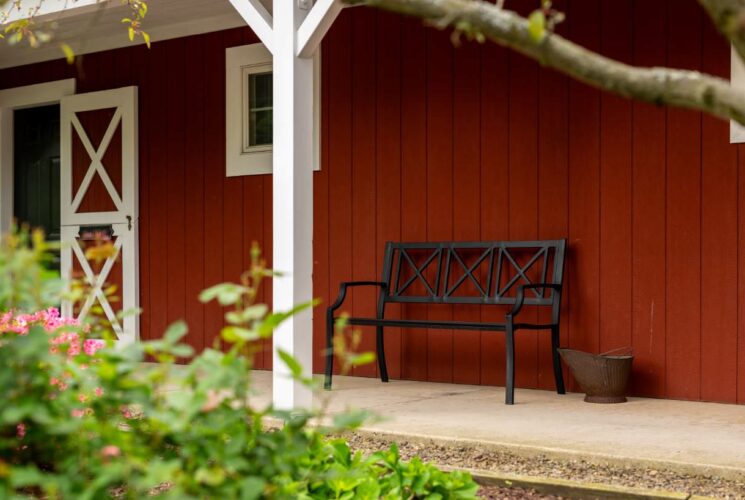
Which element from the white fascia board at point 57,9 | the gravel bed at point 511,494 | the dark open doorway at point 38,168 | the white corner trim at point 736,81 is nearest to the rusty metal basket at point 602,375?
the white corner trim at point 736,81

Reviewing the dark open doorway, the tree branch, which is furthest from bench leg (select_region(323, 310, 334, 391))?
the tree branch

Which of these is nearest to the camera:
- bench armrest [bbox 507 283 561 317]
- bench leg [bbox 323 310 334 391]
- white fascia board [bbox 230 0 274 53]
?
white fascia board [bbox 230 0 274 53]

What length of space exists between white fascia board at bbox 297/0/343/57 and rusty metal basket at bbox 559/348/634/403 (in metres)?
2.15

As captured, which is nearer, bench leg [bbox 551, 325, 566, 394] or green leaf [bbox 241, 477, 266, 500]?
green leaf [bbox 241, 477, 266, 500]

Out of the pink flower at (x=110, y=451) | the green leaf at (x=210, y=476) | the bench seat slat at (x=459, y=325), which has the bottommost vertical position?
the bench seat slat at (x=459, y=325)

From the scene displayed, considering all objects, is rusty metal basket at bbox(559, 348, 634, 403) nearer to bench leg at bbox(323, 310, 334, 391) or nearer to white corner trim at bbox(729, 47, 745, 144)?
white corner trim at bbox(729, 47, 745, 144)

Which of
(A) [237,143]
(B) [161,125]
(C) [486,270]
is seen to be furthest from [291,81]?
(B) [161,125]

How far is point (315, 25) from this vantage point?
16.2ft

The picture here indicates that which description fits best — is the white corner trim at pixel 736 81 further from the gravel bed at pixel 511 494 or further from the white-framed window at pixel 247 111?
the white-framed window at pixel 247 111

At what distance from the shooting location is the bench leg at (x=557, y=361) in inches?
222

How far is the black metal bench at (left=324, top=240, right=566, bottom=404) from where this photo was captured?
18.6 feet

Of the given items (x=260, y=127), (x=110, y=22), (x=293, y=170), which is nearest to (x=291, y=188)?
(x=293, y=170)

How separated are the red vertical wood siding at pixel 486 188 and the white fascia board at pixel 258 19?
5.25 ft

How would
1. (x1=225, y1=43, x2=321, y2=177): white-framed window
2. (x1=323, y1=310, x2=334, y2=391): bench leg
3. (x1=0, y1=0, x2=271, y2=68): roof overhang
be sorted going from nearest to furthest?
1. (x1=323, y1=310, x2=334, y2=391): bench leg
2. (x1=0, y1=0, x2=271, y2=68): roof overhang
3. (x1=225, y1=43, x2=321, y2=177): white-framed window
